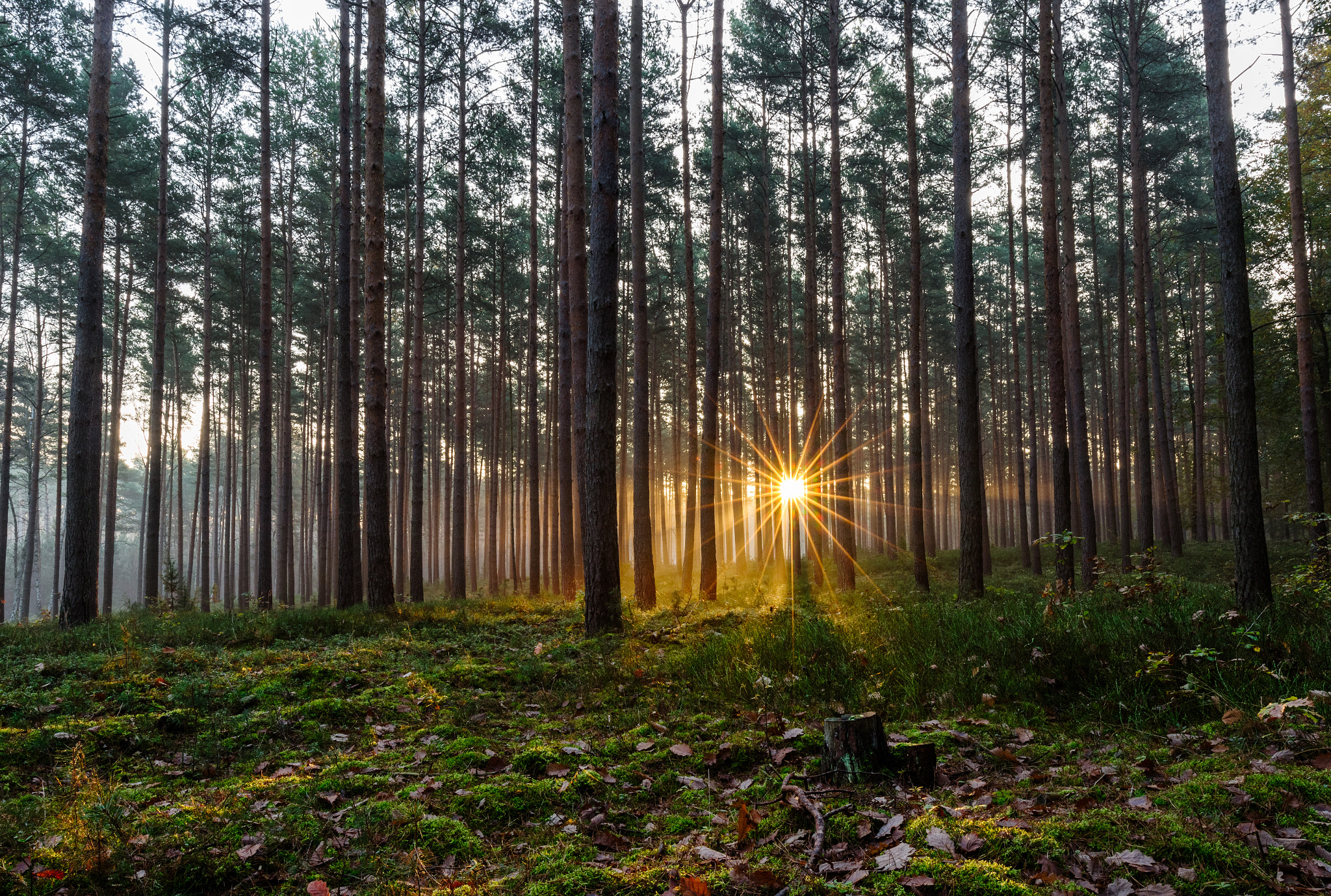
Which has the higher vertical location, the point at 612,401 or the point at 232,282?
the point at 232,282

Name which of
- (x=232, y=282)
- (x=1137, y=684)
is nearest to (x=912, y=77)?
(x=1137, y=684)

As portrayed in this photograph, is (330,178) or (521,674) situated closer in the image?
(521,674)

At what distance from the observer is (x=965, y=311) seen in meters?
10.1

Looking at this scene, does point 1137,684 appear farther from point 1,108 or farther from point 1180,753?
point 1,108

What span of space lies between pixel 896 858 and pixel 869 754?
0.93 metres

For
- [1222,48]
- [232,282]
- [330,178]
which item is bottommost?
[1222,48]

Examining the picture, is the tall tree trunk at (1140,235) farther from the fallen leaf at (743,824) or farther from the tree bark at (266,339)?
the tree bark at (266,339)

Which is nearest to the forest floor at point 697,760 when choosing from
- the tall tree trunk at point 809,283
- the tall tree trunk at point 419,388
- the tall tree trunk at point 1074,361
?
the tall tree trunk at point 1074,361

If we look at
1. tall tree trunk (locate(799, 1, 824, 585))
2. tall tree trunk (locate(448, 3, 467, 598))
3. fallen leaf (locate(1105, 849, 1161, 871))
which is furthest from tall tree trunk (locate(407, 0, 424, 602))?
fallen leaf (locate(1105, 849, 1161, 871))

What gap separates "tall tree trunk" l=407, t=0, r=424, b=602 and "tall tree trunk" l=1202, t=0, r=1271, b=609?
13327mm

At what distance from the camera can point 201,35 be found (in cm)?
1471

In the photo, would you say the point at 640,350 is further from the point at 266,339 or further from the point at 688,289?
the point at 266,339

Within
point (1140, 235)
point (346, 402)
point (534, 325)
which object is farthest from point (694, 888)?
point (1140, 235)

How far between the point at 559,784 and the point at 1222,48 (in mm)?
9446
